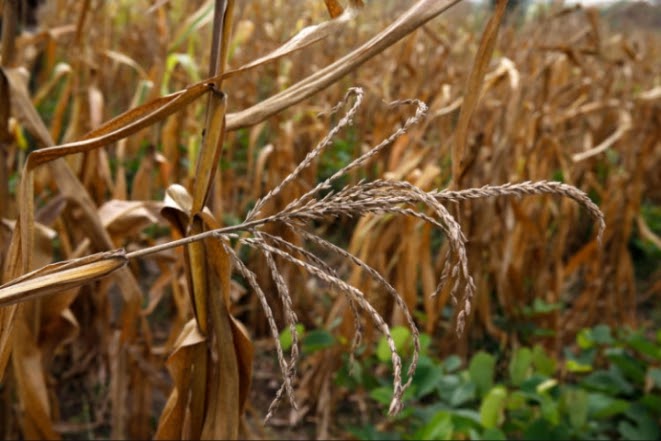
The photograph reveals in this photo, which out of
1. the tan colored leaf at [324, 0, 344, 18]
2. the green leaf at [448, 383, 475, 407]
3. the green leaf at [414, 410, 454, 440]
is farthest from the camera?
the green leaf at [448, 383, 475, 407]

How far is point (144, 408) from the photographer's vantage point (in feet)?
4.38

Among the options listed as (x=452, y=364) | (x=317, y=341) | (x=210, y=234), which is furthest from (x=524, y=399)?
(x=210, y=234)

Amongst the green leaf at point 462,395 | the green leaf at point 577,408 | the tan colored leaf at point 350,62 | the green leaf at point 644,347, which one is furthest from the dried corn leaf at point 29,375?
the green leaf at point 644,347

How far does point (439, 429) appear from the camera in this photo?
1163mm

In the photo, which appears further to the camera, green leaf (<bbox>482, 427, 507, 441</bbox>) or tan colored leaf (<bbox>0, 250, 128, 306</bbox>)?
green leaf (<bbox>482, 427, 507, 441</bbox>)

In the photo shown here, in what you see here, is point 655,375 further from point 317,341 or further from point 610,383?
point 317,341

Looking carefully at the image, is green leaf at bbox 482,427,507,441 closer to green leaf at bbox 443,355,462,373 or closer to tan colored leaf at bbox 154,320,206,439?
green leaf at bbox 443,355,462,373

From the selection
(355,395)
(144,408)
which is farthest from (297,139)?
(144,408)

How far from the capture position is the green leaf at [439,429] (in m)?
1.16

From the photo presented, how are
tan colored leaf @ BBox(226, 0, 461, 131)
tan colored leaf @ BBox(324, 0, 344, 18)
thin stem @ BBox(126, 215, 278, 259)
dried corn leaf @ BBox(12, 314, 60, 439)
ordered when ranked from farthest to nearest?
dried corn leaf @ BBox(12, 314, 60, 439) → tan colored leaf @ BBox(324, 0, 344, 18) → tan colored leaf @ BBox(226, 0, 461, 131) → thin stem @ BBox(126, 215, 278, 259)

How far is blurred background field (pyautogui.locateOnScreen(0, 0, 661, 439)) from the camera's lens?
51.9 inches

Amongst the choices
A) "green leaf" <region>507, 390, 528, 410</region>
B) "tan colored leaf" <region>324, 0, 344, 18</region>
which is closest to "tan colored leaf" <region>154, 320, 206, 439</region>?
"tan colored leaf" <region>324, 0, 344, 18</region>

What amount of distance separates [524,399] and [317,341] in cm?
37

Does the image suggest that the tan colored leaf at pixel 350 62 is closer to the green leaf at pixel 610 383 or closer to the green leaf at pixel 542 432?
the green leaf at pixel 542 432
